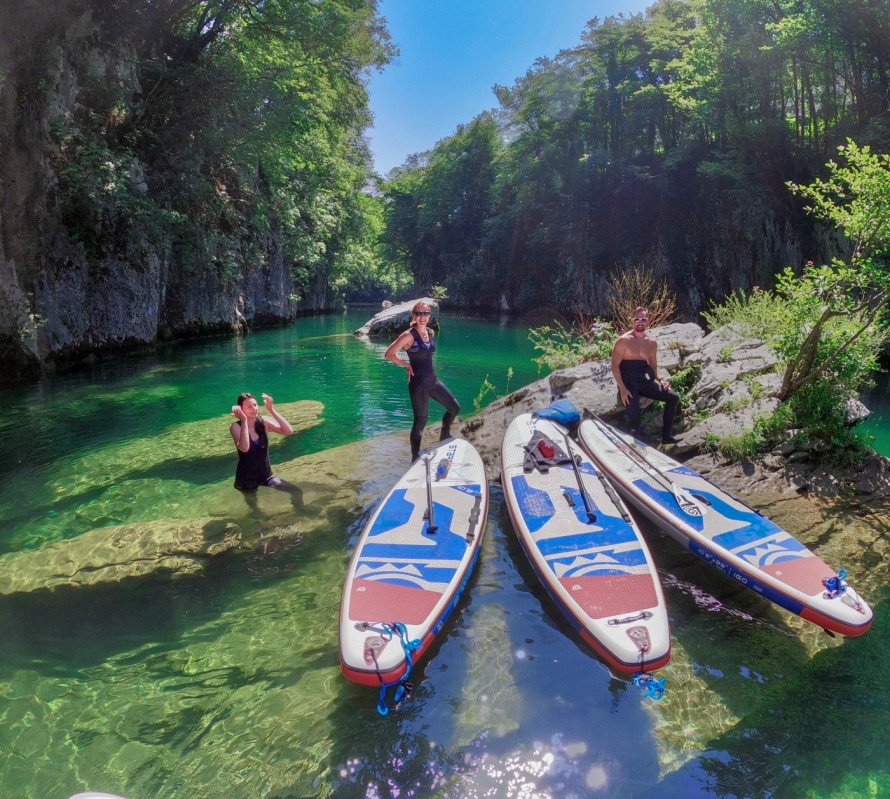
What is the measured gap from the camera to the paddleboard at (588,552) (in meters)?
3.41

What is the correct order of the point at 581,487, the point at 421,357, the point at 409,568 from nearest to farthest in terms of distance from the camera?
the point at 409,568 < the point at 581,487 < the point at 421,357

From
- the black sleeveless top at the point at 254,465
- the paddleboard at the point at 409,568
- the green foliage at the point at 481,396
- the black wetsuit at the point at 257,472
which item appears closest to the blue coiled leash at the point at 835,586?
the paddleboard at the point at 409,568

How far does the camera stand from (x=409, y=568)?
4.20 meters

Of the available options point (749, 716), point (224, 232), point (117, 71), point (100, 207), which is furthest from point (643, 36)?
point (749, 716)

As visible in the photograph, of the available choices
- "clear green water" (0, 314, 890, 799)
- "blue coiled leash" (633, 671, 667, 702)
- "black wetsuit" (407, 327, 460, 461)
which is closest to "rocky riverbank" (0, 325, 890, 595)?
"clear green water" (0, 314, 890, 799)

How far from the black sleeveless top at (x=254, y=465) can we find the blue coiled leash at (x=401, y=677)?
3109 millimetres

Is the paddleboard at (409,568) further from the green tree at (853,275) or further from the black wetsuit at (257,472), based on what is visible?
the green tree at (853,275)

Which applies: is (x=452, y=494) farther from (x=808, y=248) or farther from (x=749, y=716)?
(x=808, y=248)

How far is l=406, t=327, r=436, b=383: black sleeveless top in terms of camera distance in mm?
6691

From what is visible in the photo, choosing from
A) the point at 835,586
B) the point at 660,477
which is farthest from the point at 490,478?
the point at 835,586

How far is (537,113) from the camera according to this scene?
36656 millimetres

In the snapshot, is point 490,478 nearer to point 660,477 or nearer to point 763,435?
point 660,477

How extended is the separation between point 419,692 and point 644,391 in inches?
204

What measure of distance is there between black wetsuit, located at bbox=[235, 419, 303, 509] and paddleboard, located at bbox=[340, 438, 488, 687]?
4.76ft
